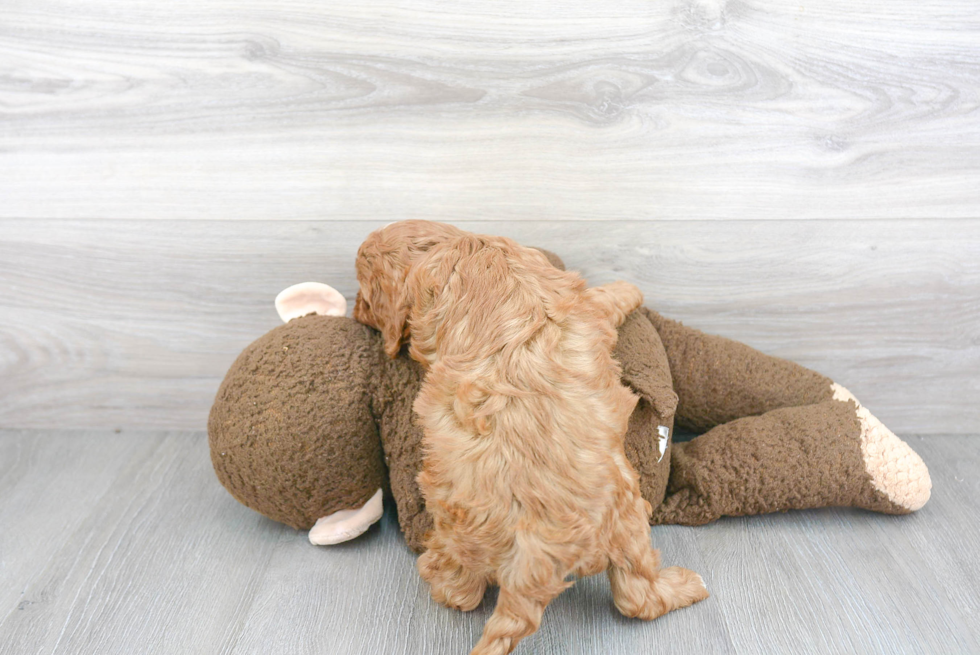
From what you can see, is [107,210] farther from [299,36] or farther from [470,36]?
[470,36]

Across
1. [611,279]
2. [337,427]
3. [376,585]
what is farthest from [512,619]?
[611,279]

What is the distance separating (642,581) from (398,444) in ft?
1.34

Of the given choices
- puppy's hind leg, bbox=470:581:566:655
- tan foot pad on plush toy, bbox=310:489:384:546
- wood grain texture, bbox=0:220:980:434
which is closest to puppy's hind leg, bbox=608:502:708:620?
puppy's hind leg, bbox=470:581:566:655

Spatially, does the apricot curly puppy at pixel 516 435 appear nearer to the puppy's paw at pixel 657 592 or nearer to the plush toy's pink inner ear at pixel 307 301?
the puppy's paw at pixel 657 592

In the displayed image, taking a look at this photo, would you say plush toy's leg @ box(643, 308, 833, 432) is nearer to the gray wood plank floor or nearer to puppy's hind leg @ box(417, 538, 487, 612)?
the gray wood plank floor

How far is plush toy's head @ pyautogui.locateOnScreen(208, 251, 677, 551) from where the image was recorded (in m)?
1.04

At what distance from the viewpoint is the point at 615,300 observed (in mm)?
1066

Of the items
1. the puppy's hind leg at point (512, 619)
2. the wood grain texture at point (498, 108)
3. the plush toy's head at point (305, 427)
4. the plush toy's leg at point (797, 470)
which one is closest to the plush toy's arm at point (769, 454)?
the plush toy's leg at point (797, 470)

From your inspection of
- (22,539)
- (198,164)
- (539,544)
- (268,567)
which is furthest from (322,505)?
(198,164)

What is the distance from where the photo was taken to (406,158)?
4.04 feet

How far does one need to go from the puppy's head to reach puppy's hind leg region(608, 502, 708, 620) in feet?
1.36

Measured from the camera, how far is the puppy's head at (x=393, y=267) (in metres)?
0.98

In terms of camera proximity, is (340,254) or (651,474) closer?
(651,474)

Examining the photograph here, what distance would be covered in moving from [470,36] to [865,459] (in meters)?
0.96
